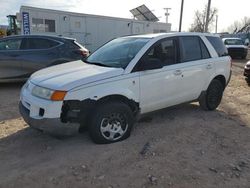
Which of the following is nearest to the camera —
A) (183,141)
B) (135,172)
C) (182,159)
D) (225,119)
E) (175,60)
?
(135,172)

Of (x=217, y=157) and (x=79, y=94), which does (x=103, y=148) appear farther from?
(x=217, y=157)

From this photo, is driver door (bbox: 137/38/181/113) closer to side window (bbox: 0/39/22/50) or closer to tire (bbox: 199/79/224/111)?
tire (bbox: 199/79/224/111)

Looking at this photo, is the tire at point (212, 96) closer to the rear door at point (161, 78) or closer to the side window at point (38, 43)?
the rear door at point (161, 78)

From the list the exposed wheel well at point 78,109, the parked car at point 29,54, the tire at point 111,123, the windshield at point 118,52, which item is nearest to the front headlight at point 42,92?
the exposed wheel well at point 78,109

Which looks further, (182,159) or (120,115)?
(120,115)

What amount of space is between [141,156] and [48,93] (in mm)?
1566

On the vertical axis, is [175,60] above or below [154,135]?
above

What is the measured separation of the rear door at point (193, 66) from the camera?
5738 mm

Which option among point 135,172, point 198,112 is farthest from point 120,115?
point 198,112

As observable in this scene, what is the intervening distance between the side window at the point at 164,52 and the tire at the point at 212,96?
1.27 m

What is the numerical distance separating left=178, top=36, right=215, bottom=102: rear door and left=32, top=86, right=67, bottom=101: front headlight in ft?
7.56

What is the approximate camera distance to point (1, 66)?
8805mm

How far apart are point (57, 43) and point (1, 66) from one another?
1.73 m

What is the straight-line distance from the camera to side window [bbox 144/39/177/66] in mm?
5303
